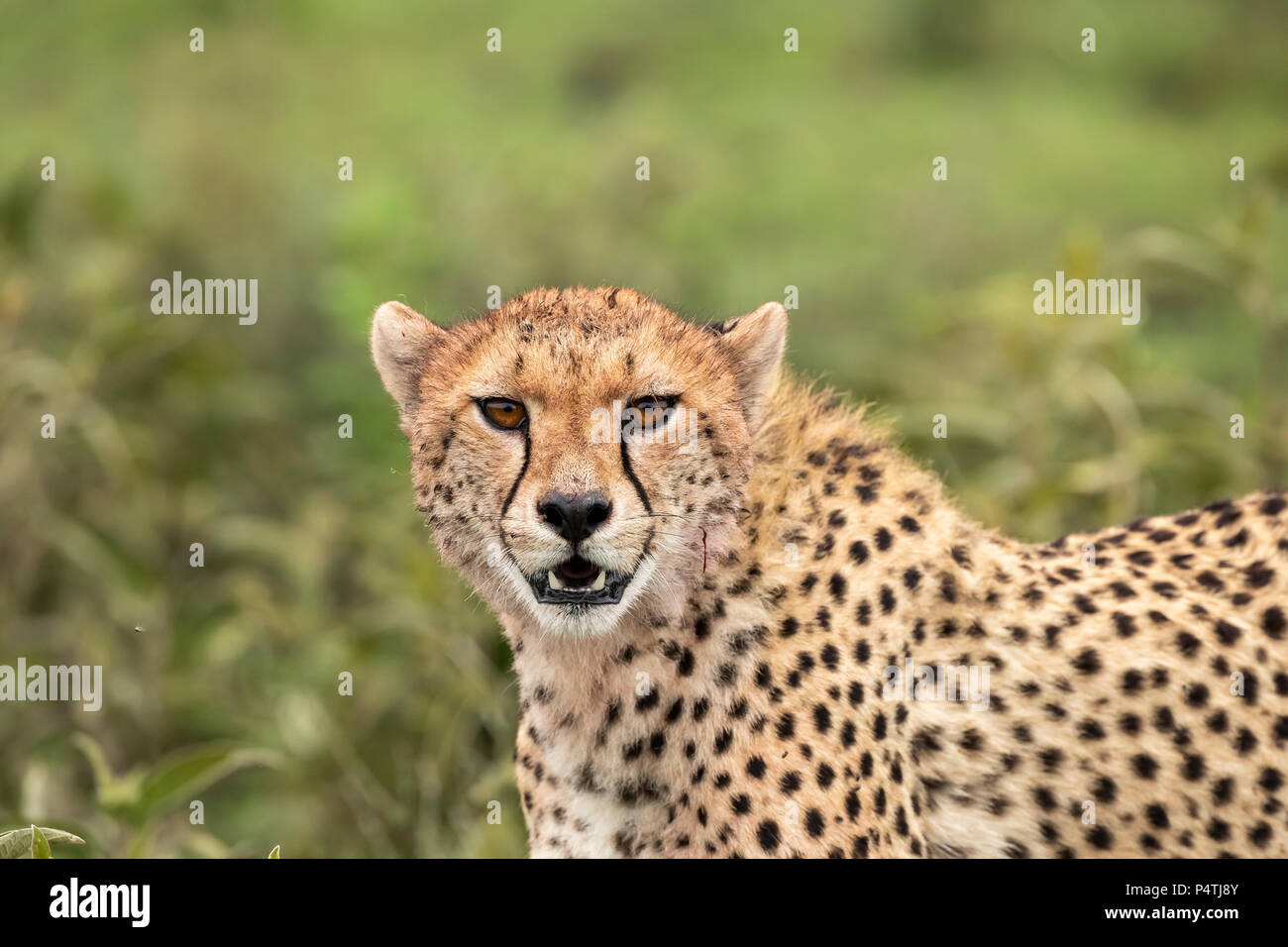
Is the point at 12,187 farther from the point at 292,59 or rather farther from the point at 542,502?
the point at 292,59

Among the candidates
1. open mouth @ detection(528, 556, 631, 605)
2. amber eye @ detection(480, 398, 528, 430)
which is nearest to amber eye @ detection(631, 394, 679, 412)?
amber eye @ detection(480, 398, 528, 430)

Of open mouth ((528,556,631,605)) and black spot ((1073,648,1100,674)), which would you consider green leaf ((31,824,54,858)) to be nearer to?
open mouth ((528,556,631,605))

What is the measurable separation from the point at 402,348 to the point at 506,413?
1.50 ft

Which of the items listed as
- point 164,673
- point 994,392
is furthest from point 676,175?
point 164,673

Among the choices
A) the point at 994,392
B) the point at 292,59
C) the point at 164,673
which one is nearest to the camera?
the point at 164,673

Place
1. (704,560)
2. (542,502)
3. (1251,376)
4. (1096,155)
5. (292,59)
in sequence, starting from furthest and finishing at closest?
(292,59), (1096,155), (1251,376), (704,560), (542,502)

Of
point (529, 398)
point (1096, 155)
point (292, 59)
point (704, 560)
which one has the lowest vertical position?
point (704, 560)

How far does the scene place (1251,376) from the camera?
27.2 ft

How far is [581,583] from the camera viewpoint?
3.19 metres

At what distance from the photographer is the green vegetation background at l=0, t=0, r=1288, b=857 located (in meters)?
5.32

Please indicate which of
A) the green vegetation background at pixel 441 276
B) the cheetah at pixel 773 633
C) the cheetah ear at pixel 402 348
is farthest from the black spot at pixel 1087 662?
the green vegetation background at pixel 441 276

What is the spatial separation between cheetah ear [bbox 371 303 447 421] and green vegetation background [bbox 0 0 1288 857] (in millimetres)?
801

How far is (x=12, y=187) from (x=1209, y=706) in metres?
4.37
